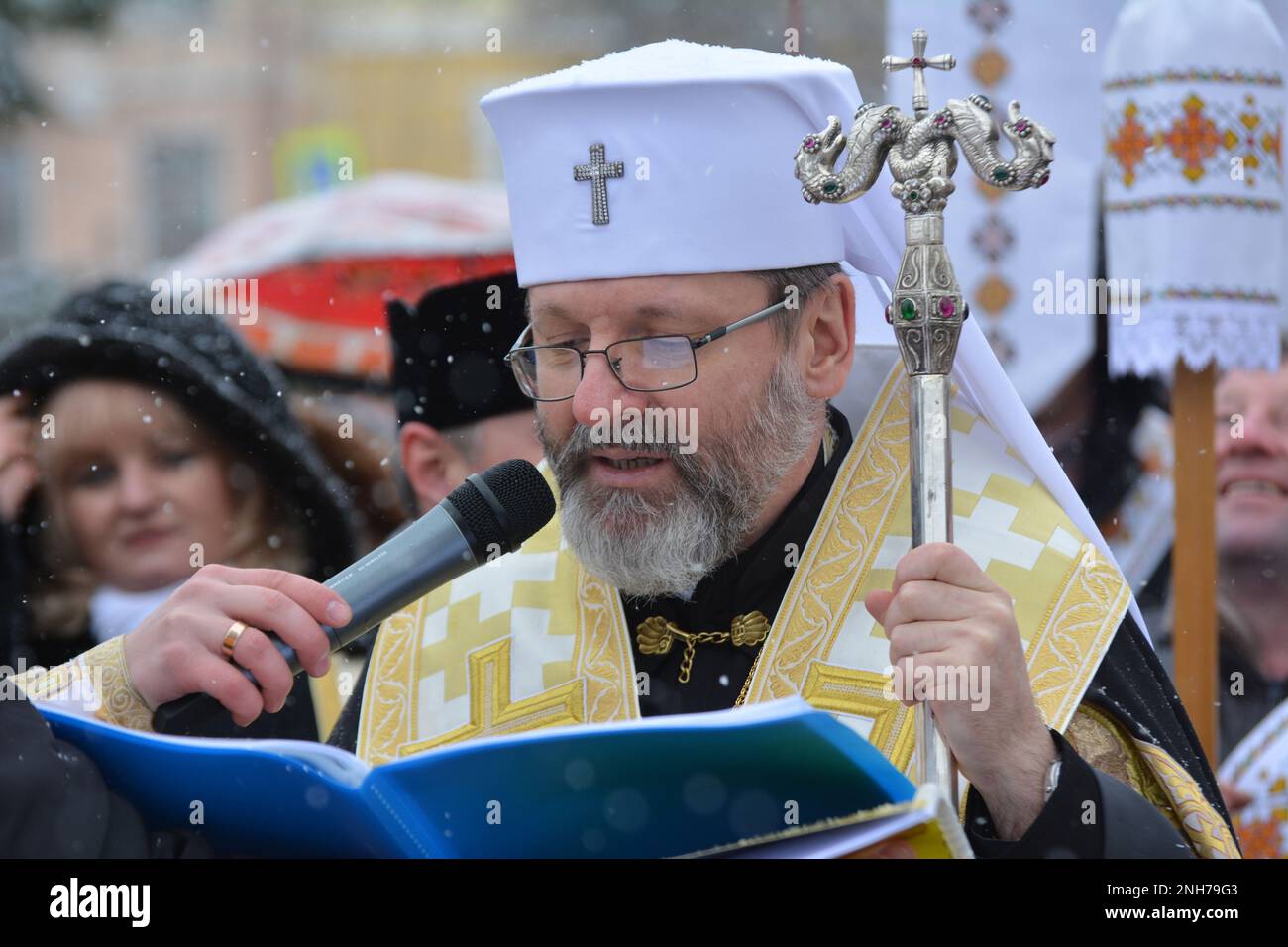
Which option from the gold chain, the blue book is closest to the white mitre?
the gold chain

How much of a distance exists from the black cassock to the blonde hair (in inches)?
71.2

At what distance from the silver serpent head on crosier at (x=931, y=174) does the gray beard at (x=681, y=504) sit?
0.83 m

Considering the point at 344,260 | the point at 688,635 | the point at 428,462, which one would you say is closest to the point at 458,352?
the point at 428,462

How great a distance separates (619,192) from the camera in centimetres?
369

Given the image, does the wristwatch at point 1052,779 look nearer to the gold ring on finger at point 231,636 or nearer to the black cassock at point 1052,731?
the black cassock at point 1052,731

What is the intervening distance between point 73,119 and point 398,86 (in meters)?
4.94

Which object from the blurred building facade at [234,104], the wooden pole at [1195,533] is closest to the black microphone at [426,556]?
the wooden pole at [1195,533]

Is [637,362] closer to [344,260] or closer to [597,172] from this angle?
[597,172]

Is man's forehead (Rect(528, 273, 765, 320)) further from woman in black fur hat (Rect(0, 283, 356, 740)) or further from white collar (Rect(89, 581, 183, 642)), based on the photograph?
white collar (Rect(89, 581, 183, 642))

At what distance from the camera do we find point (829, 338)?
12.2ft

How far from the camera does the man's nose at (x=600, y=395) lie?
3398mm

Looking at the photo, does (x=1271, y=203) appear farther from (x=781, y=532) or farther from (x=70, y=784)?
(x=70, y=784)

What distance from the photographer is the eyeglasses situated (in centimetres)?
343
